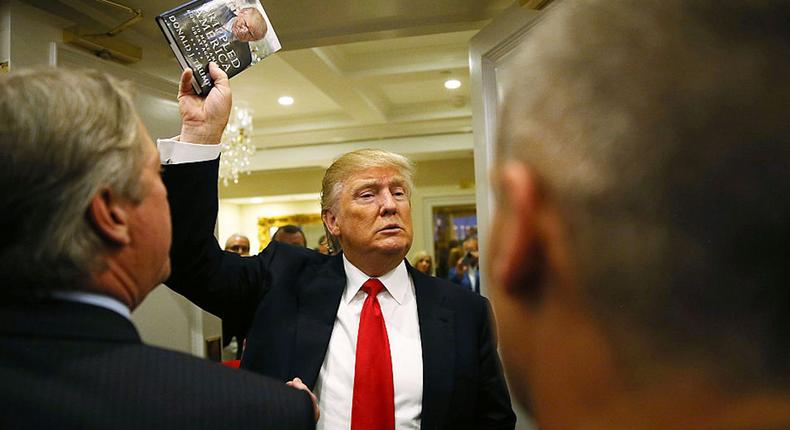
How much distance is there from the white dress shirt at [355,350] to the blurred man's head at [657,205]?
41.8 inches

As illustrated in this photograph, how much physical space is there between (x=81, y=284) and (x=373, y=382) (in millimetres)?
854

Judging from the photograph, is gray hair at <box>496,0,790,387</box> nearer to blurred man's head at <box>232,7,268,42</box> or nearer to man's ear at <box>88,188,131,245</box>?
man's ear at <box>88,188,131,245</box>

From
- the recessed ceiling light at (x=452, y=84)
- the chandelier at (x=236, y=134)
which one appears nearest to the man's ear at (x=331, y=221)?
the recessed ceiling light at (x=452, y=84)

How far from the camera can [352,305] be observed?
1.56 metres

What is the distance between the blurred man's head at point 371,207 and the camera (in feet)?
5.31

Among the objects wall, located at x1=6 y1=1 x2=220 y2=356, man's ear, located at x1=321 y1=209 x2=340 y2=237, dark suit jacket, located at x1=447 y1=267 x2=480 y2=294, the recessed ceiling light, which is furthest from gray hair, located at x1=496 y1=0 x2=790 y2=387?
dark suit jacket, located at x1=447 y1=267 x2=480 y2=294

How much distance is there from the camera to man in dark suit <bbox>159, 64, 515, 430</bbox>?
1.34 m

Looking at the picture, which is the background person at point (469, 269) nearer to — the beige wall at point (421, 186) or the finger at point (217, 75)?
the beige wall at point (421, 186)

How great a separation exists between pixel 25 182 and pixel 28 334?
6.3 inches

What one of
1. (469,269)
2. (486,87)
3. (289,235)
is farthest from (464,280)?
(486,87)

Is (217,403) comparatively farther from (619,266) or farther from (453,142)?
(453,142)

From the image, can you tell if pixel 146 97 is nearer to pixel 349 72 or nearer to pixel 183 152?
pixel 183 152

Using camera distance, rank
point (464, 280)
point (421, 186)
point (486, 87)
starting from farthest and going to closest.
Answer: point (421, 186) < point (464, 280) < point (486, 87)

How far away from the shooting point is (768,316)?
358 mm
